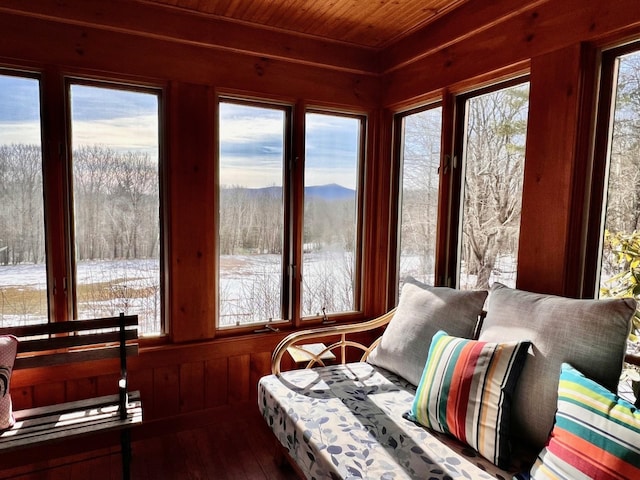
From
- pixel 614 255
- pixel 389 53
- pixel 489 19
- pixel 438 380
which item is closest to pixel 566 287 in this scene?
pixel 614 255

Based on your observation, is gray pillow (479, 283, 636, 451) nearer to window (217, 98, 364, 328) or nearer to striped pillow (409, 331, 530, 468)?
striped pillow (409, 331, 530, 468)

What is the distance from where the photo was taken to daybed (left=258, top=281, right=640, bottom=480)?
1272 mm

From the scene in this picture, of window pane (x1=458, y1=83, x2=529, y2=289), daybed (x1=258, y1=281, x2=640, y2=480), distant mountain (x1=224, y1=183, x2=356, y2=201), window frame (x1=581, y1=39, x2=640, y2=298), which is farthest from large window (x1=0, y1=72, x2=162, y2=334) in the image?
window frame (x1=581, y1=39, x2=640, y2=298)

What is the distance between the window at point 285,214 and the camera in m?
2.74

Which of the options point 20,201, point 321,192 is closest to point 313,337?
point 321,192

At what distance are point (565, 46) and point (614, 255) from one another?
0.92 m

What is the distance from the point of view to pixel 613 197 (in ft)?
5.82

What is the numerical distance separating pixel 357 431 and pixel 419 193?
1.66m

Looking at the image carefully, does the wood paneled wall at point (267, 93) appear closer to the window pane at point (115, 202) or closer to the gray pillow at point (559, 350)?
the window pane at point (115, 202)

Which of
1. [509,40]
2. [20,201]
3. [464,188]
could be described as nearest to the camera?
[509,40]

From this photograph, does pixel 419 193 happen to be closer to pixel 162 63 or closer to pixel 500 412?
pixel 500 412

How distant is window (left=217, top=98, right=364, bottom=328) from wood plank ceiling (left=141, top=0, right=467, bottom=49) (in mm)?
493

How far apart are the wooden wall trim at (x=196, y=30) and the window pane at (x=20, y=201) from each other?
38 cm

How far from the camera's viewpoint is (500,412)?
1495 mm
